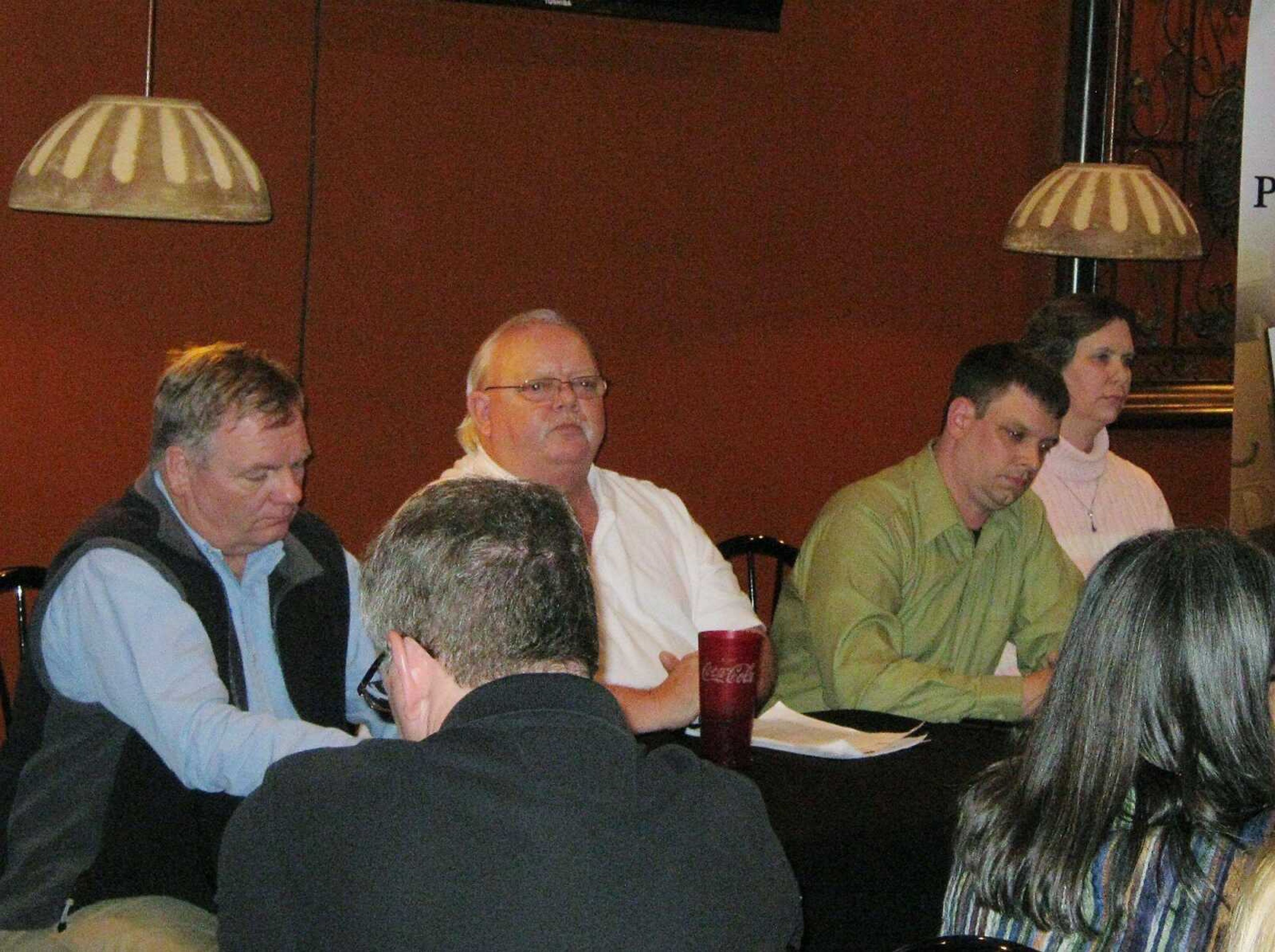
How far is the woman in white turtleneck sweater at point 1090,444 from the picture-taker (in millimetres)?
3652

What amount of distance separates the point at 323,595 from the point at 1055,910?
46.8 inches

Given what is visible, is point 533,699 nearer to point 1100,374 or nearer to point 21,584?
point 21,584

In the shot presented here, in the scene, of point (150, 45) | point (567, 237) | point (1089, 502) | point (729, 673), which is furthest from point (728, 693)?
point (567, 237)

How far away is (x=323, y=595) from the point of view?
89.6 inches

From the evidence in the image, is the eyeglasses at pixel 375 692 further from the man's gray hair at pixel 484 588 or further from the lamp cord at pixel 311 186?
the lamp cord at pixel 311 186

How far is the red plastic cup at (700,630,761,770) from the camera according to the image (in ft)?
6.79

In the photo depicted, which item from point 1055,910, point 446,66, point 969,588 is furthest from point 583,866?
point 446,66

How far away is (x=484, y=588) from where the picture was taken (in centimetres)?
130

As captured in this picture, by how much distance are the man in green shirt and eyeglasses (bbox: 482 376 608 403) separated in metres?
0.49

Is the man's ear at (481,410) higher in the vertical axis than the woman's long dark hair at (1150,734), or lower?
higher

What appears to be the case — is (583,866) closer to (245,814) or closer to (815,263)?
(245,814)

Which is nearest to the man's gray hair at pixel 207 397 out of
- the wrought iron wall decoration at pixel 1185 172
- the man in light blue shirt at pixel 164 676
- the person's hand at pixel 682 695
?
the man in light blue shirt at pixel 164 676

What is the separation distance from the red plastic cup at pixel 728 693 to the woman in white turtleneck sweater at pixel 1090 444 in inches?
65.8

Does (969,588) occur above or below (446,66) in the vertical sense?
below
